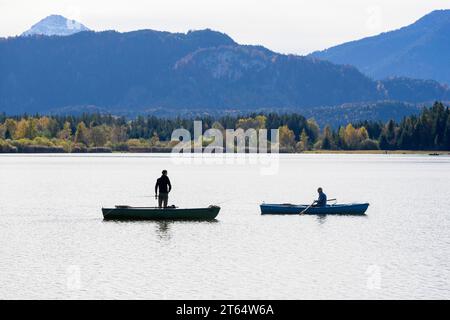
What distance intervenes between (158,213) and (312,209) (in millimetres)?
14659

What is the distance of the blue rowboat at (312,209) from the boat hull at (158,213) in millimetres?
7315

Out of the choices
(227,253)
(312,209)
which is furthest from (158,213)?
(227,253)

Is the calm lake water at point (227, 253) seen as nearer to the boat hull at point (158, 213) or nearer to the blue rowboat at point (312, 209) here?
the boat hull at point (158, 213)

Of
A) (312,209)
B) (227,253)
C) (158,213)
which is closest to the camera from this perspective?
(227,253)

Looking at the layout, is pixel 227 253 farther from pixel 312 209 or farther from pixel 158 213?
pixel 312 209

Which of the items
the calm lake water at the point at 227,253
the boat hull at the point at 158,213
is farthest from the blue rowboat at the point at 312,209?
the boat hull at the point at 158,213

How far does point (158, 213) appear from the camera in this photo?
68.4 m

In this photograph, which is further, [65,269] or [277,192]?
[277,192]

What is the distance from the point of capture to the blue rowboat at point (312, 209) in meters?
75.5

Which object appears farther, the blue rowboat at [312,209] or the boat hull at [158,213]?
the blue rowboat at [312,209]

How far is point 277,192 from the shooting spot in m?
115

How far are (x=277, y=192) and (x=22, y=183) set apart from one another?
135ft
